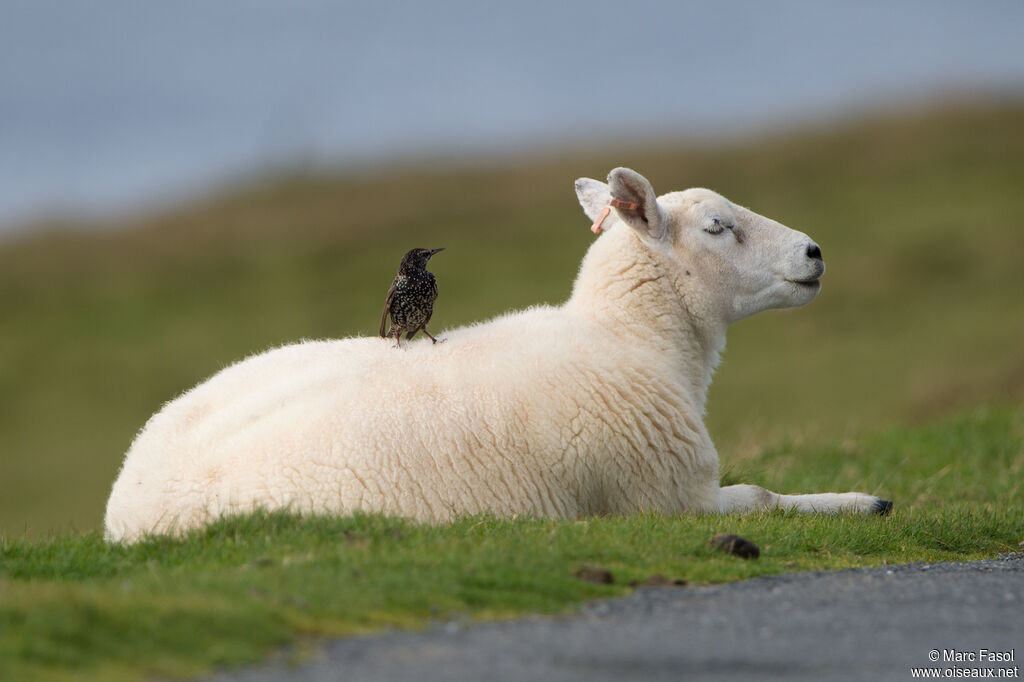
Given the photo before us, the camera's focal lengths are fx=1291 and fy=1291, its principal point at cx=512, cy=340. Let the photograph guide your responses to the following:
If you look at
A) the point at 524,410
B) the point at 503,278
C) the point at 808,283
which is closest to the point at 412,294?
Result: the point at 524,410

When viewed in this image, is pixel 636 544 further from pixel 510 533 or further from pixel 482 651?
pixel 482 651

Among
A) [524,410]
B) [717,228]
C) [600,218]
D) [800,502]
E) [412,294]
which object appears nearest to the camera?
[524,410]

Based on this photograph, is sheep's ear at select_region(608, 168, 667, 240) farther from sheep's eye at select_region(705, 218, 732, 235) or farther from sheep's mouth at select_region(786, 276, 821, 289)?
sheep's mouth at select_region(786, 276, 821, 289)

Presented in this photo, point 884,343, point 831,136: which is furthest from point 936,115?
point 884,343

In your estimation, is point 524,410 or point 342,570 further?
point 524,410

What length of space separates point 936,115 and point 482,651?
162 feet

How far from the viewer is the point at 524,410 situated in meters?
9.01

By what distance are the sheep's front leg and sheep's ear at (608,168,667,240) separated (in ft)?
6.91

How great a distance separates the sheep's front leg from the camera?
389 inches

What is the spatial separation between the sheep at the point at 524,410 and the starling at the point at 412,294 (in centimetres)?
23

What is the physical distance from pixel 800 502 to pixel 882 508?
2.15 feet

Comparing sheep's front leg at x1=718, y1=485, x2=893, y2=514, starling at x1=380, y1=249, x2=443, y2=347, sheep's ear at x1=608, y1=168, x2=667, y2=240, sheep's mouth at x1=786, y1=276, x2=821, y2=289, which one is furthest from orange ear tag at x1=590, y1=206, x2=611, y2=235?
sheep's front leg at x1=718, y1=485, x2=893, y2=514

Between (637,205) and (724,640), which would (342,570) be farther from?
(637,205)

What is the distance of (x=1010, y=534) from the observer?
10.0 meters
